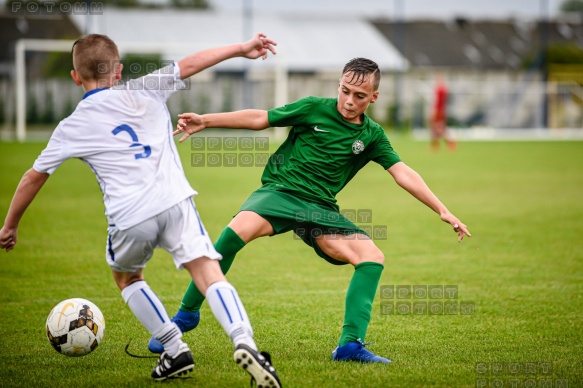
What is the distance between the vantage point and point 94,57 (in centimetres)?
379

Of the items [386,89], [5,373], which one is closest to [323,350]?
[5,373]

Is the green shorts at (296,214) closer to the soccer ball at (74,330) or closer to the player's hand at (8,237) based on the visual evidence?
the soccer ball at (74,330)

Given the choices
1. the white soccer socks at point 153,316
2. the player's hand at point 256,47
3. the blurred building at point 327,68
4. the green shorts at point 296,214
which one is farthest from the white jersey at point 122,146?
the blurred building at point 327,68

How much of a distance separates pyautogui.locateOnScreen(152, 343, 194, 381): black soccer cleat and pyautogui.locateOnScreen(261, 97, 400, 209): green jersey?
129 centimetres

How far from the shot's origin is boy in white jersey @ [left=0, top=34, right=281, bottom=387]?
3.79 meters

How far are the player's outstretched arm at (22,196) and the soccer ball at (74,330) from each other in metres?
0.74

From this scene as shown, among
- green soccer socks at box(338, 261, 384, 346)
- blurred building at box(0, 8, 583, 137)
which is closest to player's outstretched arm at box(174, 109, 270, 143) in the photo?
green soccer socks at box(338, 261, 384, 346)

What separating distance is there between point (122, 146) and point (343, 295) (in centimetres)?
332

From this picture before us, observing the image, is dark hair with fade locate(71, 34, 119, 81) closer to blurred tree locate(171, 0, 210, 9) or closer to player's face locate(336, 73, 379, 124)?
player's face locate(336, 73, 379, 124)

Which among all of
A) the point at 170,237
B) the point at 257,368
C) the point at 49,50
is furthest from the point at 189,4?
the point at 257,368

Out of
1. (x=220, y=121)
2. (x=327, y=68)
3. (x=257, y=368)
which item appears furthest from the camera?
(x=327, y=68)

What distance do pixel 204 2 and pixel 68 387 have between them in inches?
2672

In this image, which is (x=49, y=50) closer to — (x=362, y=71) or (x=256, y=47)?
(x=362, y=71)

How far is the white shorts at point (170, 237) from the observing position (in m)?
3.80
